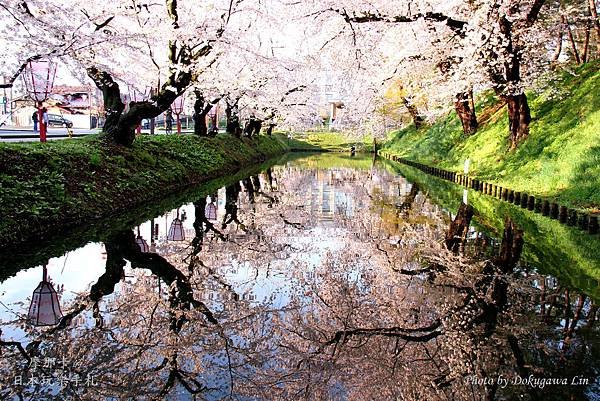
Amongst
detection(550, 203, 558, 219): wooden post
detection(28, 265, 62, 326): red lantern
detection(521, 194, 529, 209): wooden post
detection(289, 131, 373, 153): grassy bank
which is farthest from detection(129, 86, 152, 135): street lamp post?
detection(289, 131, 373, 153): grassy bank

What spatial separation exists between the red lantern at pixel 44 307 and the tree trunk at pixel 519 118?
16186mm

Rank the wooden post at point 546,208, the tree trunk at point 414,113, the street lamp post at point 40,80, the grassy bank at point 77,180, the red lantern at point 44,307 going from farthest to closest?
the tree trunk at point 414,113
the wooden post at point 546,208
the street lamp post at point 40,80
the grassy bank at point 77,180
the red lantern at point 44,307

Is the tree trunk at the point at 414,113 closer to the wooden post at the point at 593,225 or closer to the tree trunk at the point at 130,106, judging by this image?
the tree trunk at the point at 130,106

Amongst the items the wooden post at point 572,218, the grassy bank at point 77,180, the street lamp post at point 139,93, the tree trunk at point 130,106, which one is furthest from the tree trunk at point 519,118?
the street lamp post at point 139,93

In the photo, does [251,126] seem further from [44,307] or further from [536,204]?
[44,307]

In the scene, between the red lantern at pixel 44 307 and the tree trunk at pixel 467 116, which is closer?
the red lantern at pixel 44 307

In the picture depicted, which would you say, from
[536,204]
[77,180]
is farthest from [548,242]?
[77,180]

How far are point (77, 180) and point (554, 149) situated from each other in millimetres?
12421

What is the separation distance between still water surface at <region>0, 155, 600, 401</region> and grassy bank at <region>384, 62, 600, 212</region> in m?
2.62

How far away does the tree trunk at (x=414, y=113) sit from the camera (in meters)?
38.5

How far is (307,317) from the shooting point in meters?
5.88

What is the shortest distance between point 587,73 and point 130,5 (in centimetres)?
1554

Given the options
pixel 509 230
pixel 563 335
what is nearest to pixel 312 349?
pixel 563 335

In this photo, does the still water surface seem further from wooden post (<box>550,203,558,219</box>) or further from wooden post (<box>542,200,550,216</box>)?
wooden post (<box>542,200,550,216</box>)
